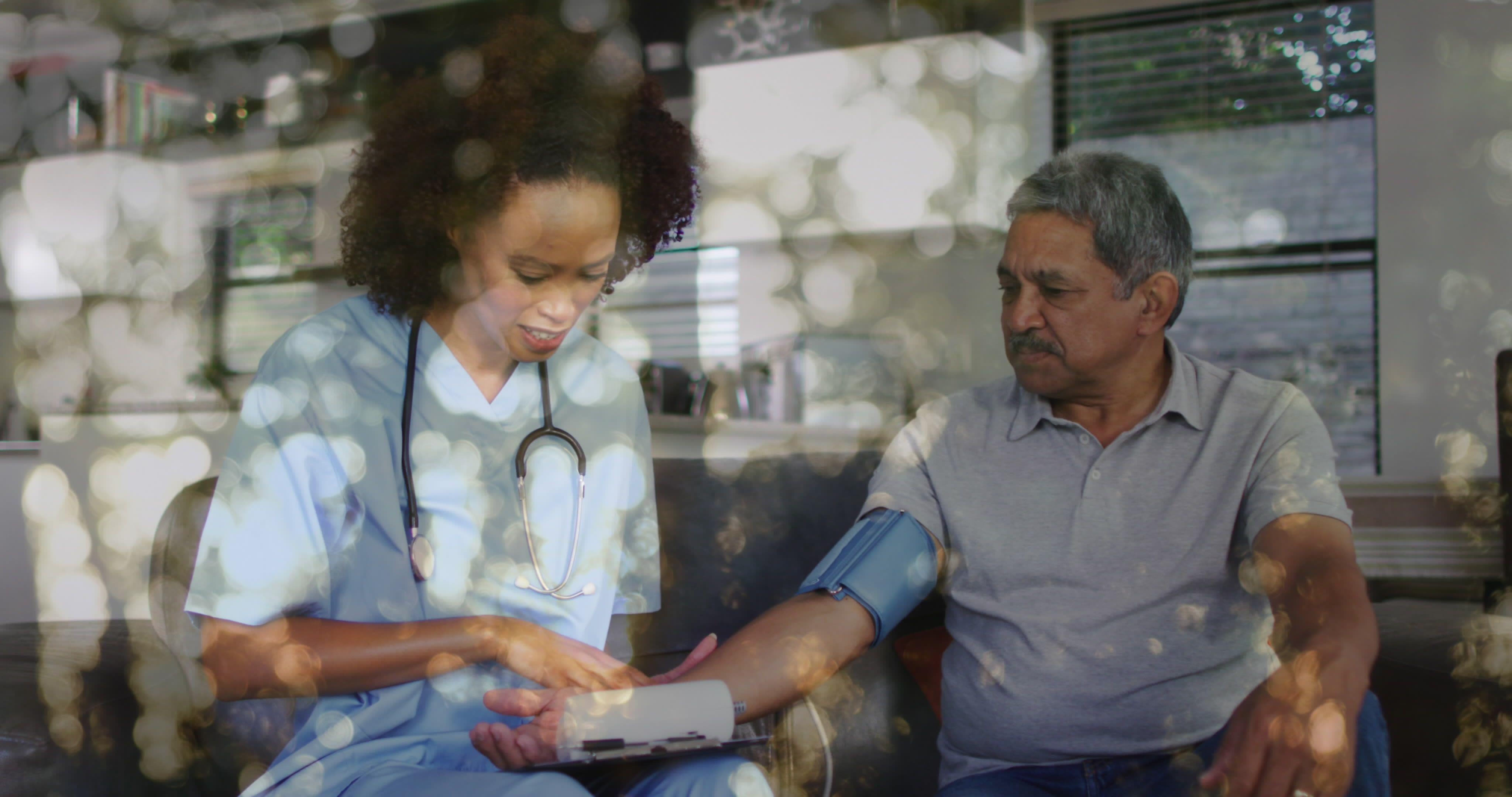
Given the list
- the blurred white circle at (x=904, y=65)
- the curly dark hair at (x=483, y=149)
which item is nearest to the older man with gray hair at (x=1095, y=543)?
the curly dark hair at (x=483, y=149)

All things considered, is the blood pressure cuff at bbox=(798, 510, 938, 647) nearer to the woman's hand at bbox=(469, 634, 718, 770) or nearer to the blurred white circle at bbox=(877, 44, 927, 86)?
the woman's hand at bbox=(469, 634, 718, 770)

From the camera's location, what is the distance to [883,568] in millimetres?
1146

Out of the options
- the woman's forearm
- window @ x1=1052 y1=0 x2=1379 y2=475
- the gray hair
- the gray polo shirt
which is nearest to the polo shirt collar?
the gray polo shirt

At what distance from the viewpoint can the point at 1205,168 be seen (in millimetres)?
2828

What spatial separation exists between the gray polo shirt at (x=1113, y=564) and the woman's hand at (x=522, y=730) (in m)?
0.46

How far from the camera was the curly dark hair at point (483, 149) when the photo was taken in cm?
105

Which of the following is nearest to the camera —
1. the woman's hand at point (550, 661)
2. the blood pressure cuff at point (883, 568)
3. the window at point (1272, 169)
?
the woman's hand at point (550, 661)

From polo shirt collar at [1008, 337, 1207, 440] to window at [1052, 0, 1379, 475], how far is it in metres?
1.67

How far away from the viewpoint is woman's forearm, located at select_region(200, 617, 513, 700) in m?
0.87

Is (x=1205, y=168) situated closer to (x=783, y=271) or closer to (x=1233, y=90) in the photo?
(x=1233, y=90)

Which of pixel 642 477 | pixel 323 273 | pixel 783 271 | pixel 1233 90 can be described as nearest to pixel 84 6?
pixel 323 273

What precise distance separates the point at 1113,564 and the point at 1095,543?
0.09 feet

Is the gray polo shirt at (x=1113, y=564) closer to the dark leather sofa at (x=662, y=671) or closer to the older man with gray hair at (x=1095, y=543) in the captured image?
the older man with gray hair at (x=1095, y=543)

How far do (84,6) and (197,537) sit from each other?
3049 mm
